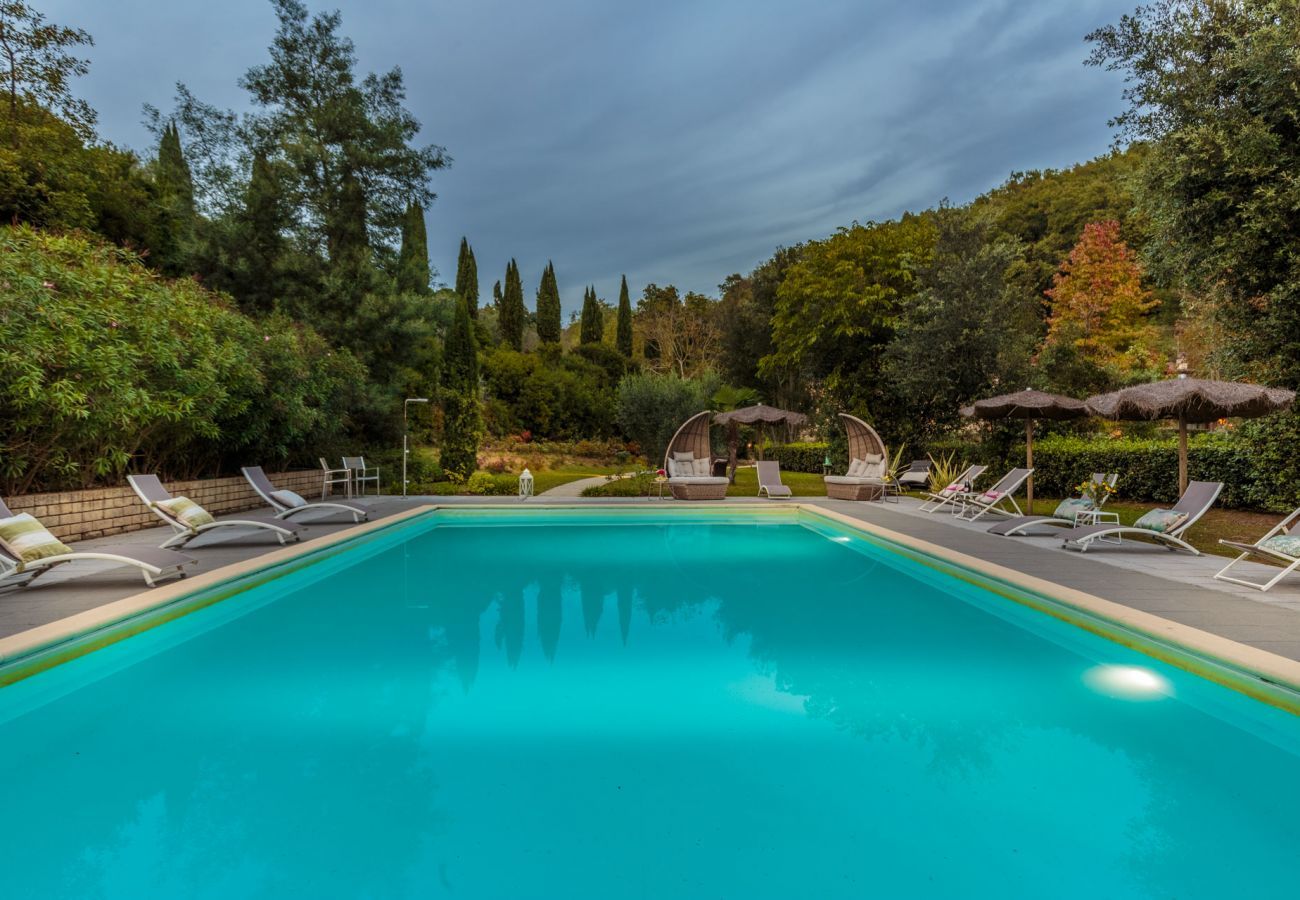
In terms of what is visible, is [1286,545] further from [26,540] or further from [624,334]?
[624,334]

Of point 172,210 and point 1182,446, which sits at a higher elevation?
point 172,210

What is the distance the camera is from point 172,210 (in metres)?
14.7

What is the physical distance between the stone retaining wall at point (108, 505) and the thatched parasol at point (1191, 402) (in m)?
12.4

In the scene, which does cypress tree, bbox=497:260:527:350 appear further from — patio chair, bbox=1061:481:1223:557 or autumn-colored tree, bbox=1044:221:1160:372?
patio chair, bbox=1061:481:1223:557

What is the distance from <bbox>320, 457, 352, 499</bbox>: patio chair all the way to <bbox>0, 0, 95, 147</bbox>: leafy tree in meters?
8.11

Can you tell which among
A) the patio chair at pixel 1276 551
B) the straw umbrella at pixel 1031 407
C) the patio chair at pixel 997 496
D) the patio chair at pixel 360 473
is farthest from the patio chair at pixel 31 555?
the straw umbrella at pixel 1031 407

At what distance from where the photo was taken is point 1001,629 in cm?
481

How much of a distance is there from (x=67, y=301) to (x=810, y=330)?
1670 centimetres

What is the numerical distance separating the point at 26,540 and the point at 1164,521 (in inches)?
394

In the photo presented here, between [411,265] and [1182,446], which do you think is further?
[411,265]

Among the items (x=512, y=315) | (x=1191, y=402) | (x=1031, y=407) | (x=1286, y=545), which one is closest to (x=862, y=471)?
(x=1031, y=407)

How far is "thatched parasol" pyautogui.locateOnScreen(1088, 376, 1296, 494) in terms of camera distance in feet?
23.8

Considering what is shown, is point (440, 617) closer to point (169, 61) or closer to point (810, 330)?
point (810, 330)

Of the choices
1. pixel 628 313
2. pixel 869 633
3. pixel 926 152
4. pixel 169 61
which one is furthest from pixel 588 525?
pixel 628 313
